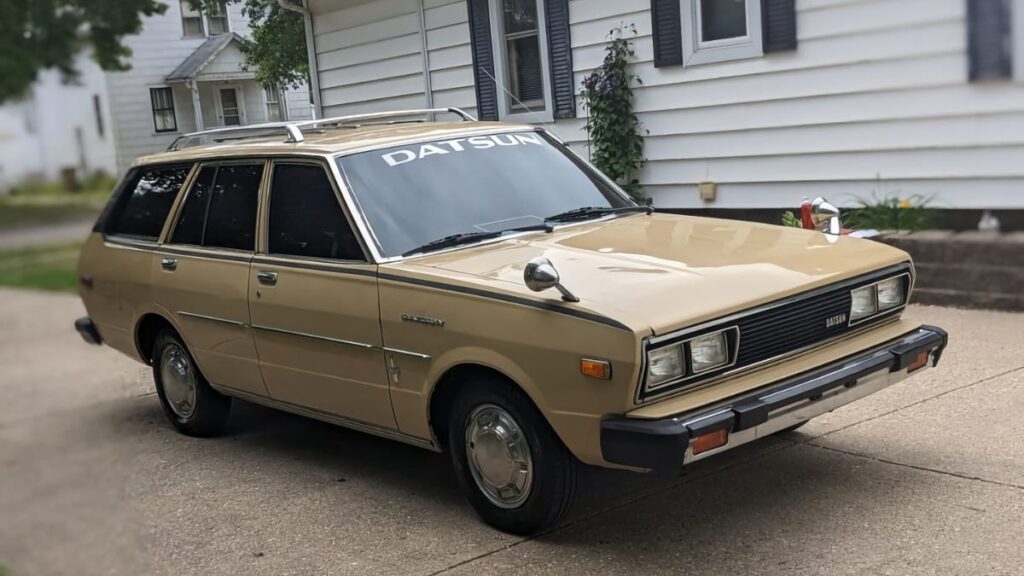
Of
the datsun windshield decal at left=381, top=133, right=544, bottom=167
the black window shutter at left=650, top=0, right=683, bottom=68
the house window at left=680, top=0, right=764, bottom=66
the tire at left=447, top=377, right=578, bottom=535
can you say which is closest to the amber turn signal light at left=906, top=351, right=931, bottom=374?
the tire at left=447, top=377, right=578, bottom=535

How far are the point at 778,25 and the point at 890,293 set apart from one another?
4.37m

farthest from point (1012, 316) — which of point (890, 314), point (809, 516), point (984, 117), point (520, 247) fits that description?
point (520, 247)

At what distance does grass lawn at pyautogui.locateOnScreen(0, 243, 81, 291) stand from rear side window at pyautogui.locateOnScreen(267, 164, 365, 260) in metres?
3.69

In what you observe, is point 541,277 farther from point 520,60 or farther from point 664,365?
point 520,60

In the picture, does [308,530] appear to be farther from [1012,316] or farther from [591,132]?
[591,132]

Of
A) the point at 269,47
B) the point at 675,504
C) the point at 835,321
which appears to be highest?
the point at 269,47

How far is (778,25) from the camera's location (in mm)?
8367

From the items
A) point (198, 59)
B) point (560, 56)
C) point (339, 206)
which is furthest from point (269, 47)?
point (560, 56)

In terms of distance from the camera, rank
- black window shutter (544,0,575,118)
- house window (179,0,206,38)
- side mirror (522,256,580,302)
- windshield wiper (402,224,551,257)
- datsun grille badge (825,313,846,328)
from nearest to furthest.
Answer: house window (179,0,206,38) < side mirror (522,256,580,302) < datsun grille badge (825,313,846,328) < windshield wiper (402,224,551,257) < black window shutter (544,0,575,118)

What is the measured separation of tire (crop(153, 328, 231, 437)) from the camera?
5.85m

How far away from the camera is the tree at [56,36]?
0.90 metres

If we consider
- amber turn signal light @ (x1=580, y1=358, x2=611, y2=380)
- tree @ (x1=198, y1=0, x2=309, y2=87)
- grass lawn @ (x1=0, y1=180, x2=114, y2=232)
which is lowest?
amber turn signal light @ (x1=580, y1=358, x2=611, y2=380)

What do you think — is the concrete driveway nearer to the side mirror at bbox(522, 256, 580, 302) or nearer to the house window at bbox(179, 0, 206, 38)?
the side mirror at bbox(522, 256, 580, 302)

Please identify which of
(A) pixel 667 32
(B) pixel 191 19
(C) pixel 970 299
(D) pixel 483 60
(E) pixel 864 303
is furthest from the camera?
(D) pixel 483 60
